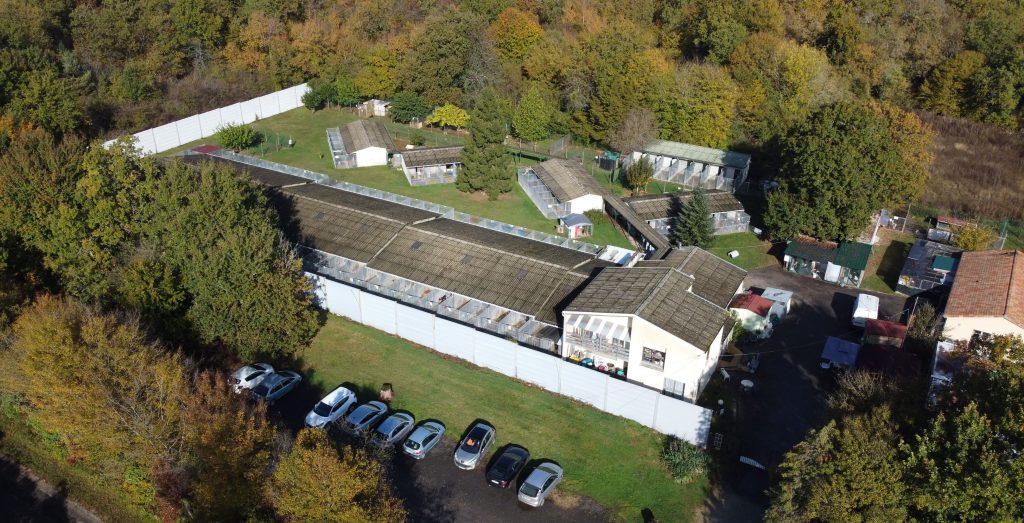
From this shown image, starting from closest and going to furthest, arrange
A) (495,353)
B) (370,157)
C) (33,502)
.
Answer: (33,502), (495,353), (370,157)

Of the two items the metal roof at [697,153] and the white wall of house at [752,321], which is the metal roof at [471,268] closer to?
the white wall of house at [752,321]

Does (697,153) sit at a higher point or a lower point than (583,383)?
higher

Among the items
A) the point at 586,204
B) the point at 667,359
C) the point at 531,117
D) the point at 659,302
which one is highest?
the point at 659,302

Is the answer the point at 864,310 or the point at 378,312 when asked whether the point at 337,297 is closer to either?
the point at 378,312

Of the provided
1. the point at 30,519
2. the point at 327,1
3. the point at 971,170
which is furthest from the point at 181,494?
the point at 327,1

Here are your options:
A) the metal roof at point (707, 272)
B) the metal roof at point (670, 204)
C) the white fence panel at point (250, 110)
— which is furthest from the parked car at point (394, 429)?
the white fence panel at point (250, 110)

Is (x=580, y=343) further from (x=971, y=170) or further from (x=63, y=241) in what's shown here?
(x=971, y=170)

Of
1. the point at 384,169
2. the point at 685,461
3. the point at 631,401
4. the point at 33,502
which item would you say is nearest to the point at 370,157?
the point at 384,169

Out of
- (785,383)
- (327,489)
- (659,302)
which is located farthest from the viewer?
(785,383)
